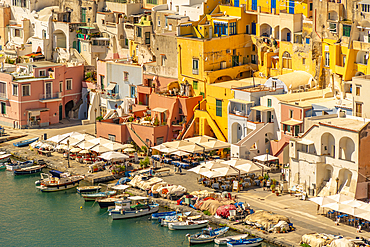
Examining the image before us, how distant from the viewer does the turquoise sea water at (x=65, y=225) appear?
248 feet

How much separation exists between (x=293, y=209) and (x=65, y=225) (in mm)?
21017

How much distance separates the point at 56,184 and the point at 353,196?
100 feet

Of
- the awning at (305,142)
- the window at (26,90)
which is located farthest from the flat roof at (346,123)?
the window at (26,90)

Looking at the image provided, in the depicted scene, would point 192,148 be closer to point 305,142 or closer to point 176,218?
point 305,142

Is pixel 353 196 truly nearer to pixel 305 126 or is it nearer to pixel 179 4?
pixel 305 126

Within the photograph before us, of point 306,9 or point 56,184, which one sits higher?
point 306,9

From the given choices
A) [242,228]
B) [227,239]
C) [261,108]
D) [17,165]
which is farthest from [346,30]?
[17,165]

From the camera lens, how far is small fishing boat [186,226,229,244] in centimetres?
7369

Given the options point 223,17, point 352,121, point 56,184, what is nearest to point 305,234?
point 352,121

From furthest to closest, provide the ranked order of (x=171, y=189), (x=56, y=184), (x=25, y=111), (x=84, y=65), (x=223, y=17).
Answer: (x=84, y=65), (x=25, y=111), (x=223, y=17), (x=56, y=184), (x=171, y=189)

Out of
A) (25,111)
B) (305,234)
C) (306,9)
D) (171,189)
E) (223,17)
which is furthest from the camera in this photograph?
(25,111)

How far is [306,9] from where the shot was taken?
9588cm

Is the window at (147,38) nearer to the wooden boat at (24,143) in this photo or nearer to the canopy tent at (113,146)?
the wooden boat at (24,143)

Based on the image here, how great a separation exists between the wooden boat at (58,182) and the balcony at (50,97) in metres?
22.1
